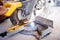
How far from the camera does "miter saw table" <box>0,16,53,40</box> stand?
256cm

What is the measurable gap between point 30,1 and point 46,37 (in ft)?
3.54

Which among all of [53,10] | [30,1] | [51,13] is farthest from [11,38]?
[53,10]

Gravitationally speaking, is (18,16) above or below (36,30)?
above

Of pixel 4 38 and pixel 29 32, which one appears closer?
pixel 4 38

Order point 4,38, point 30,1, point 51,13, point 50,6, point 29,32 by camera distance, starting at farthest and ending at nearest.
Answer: point 50,6, point 51,13, point 30,1, point 29,32, point 4,38

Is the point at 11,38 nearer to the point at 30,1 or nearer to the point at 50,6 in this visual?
the point at 30,1

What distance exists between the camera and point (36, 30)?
2820 millimetres

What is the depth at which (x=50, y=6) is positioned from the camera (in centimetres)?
436

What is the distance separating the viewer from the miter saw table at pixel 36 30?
256 centimetres

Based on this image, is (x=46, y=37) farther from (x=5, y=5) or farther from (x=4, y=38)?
(x=5, y=5)

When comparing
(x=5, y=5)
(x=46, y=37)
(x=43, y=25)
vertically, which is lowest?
(x=46, y=37)

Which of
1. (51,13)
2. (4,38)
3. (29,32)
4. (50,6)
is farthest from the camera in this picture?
(50,6)

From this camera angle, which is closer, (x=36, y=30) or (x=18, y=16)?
(x=36, y=30)

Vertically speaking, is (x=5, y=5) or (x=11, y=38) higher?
(x=5, y=5)
